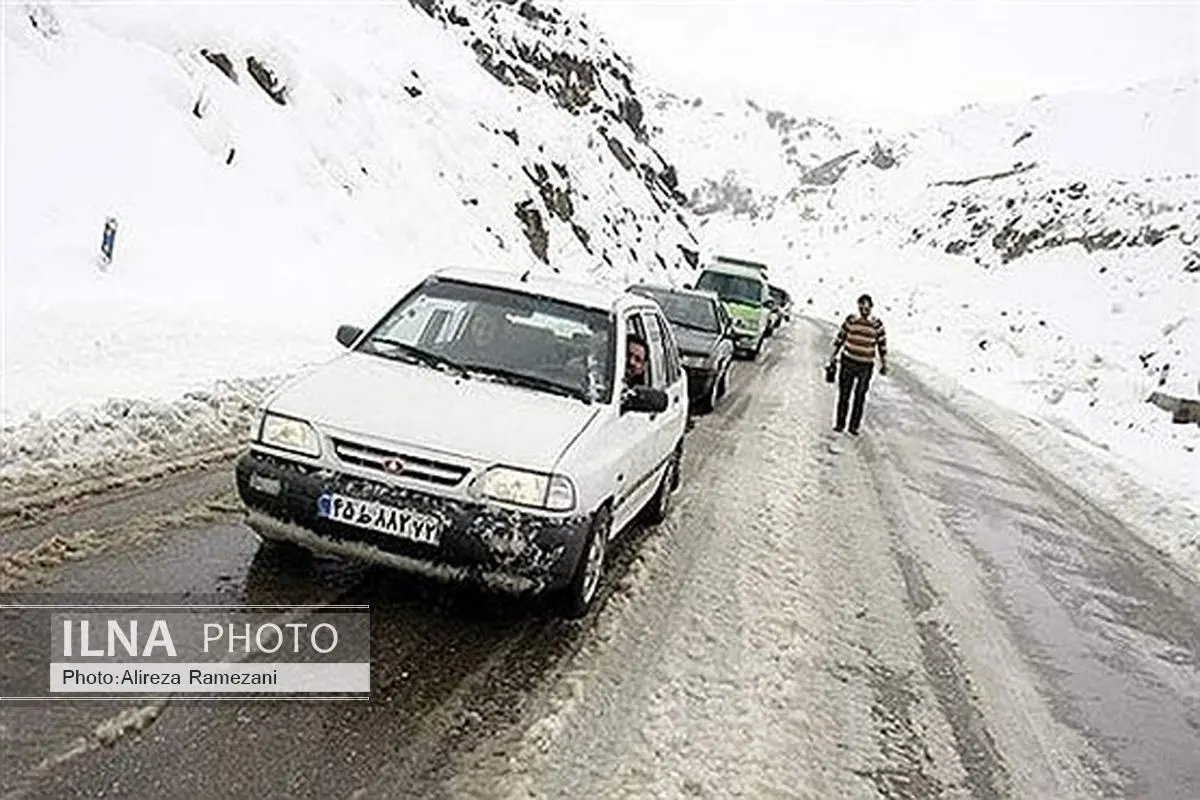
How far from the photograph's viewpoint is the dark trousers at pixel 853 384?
1466cm

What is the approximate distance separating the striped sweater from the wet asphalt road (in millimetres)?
5017

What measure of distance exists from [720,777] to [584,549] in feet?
4.80

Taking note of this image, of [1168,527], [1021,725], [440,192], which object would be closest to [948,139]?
[440,192]

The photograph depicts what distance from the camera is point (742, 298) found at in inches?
980

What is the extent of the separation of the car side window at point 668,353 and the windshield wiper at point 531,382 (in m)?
1.99

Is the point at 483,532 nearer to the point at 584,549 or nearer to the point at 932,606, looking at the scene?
the point at 584,549

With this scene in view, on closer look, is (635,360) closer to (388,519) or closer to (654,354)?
(654,354)

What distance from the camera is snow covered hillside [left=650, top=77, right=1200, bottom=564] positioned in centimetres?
2330

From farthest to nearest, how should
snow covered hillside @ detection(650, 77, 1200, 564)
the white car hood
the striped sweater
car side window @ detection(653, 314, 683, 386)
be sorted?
snow covered hillside @ detection(650, 77, 1200, 564) → the striped sweater → car side window @ detection(653, 314, 683, 386) → the white car hood

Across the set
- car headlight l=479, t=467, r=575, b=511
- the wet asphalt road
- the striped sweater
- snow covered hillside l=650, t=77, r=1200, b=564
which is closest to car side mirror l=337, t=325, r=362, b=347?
the wet asphalt road

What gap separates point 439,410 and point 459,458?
0.42m

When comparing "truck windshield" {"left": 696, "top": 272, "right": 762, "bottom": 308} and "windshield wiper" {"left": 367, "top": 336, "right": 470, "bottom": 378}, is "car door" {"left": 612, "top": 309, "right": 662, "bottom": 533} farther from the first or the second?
"truck windshield" {"left": 696, "top": 272, "right": 762, "bottom": 308}

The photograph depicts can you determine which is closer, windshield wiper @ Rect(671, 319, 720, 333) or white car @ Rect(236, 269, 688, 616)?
white car @ Rect(236, 269, 688, 616)

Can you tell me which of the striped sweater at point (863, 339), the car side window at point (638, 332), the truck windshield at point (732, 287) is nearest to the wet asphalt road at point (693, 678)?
the car side window at point (638, 332)
